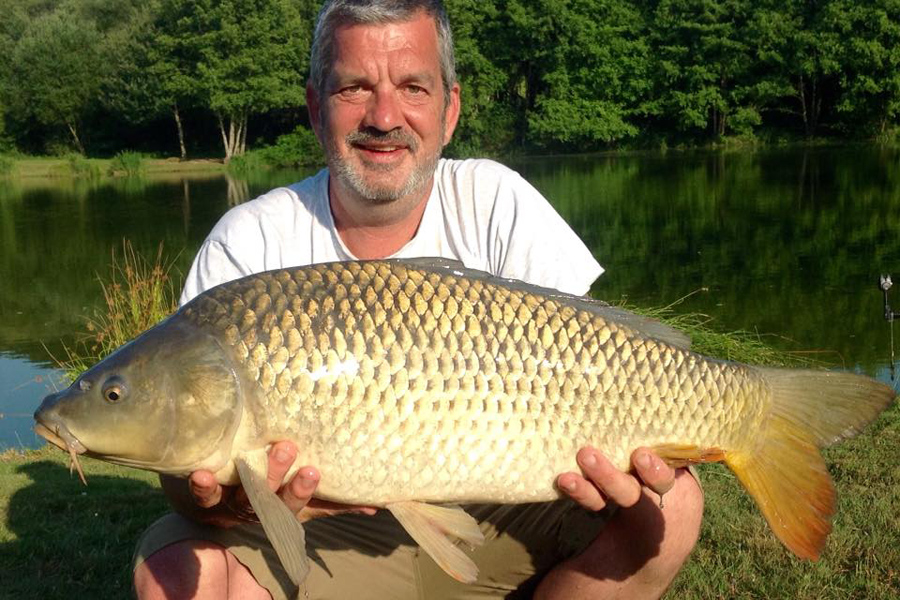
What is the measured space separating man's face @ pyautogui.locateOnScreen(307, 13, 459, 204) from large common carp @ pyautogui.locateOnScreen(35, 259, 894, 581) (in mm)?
444

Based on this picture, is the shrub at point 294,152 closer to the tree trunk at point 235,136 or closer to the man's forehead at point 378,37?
the tree trunk at point 235,136

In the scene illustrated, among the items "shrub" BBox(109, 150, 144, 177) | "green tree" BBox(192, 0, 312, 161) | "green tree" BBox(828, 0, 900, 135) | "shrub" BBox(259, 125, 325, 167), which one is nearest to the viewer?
"green tree" BBox(828, 0, 900, 135)

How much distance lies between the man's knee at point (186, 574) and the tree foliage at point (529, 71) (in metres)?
25.9

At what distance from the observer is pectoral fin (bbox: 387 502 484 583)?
1484mm

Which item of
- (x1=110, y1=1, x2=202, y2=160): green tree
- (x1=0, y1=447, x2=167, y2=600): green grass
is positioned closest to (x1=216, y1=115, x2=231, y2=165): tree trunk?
(x1=110, y1=1, x2=202, y2=160): green tree

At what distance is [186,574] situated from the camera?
169cm

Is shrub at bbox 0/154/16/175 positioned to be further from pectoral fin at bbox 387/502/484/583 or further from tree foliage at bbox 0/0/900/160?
pectoral fin at bbox 387/502/484/583

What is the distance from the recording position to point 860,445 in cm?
329

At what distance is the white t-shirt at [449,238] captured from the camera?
199 cm

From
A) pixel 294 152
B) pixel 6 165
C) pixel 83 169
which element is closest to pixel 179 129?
pixel 294 152

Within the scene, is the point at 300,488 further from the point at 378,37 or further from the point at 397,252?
the point at 378,37

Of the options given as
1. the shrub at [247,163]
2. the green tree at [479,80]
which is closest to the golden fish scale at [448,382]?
the green tree at [479,80]

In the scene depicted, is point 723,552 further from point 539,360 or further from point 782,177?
point 782,177

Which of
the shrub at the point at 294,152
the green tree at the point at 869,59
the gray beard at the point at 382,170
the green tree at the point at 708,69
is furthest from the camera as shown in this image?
the shrub at the point at 294,152
